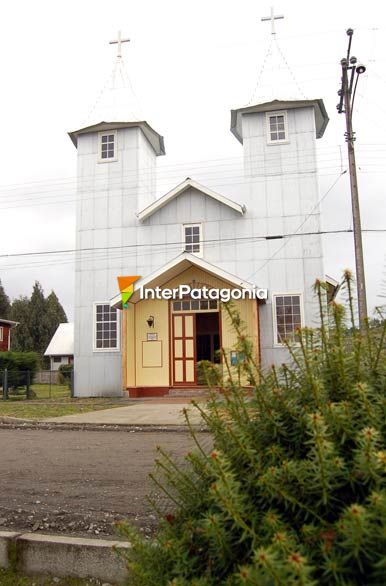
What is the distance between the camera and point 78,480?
6758mm

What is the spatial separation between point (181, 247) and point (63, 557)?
63.8 feet

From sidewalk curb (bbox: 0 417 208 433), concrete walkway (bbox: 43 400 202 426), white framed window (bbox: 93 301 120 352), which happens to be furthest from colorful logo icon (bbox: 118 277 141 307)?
sidewalk curb (bbox: 0 417 208 433)

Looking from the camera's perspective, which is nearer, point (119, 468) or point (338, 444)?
point (338, 444)

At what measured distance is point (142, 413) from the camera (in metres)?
15.0

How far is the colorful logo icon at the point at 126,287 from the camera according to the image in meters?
20.7

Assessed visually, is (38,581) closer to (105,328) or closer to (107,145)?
(105,328)

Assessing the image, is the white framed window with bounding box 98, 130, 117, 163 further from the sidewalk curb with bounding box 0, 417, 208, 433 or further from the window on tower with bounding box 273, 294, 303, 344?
the sidewalk curb with bounding box 0, 417, 208, 433

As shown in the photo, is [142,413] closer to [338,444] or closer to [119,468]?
[119,468]

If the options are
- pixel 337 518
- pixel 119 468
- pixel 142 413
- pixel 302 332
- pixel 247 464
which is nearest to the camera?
pixel 337 518

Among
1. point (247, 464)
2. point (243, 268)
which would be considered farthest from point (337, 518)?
point (243, 268)

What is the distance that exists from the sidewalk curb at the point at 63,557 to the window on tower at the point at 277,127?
69.5 ft

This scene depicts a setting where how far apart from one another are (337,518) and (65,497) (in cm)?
496

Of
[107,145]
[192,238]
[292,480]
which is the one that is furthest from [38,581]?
[107,145]

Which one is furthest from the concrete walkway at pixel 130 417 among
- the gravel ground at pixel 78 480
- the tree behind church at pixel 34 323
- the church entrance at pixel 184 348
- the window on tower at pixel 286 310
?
the tree behind church at pixel 34 323
